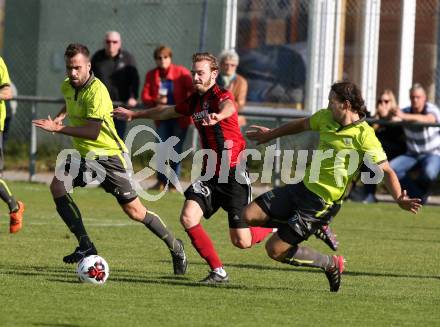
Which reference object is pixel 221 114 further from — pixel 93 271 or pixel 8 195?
pixel 8 195

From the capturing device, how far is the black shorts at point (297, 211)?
888 cm

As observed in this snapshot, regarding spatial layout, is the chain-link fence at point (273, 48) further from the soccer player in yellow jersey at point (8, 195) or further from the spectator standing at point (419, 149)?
the soccer player in yellow jersey at point (8, 195)

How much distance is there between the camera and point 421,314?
802 centimetres

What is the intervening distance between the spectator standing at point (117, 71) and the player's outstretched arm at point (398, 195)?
8547 mm

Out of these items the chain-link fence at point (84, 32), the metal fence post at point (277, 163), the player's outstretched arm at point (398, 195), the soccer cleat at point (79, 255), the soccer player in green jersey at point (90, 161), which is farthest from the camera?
the chain-link fence at point (84, 32)

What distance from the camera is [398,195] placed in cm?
869

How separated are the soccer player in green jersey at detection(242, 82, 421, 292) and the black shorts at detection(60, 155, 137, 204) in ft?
4.52

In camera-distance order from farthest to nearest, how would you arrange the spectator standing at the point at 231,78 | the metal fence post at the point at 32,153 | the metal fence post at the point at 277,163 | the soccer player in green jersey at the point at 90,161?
the metal fence post at the point at 32,153, the metal fence post at the point at 277,163, the spectator standing at the point at 231,78, the soccer player in green jersey at the point at 90,161

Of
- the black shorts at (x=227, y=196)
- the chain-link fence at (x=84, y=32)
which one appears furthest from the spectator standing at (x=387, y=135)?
the black shorts at (x=227, y=196)

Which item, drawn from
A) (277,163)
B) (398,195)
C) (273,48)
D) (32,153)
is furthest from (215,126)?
(273,48)

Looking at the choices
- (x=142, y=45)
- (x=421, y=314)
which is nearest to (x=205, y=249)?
(x=421, y=314)

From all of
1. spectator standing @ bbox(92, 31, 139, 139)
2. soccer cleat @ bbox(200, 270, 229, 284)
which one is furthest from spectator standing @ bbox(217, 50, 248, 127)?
soccer cleat @ bbox(200, 270, 229, 284)

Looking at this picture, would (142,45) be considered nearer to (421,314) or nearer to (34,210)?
(34,210)

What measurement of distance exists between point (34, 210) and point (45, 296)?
21.8ft
